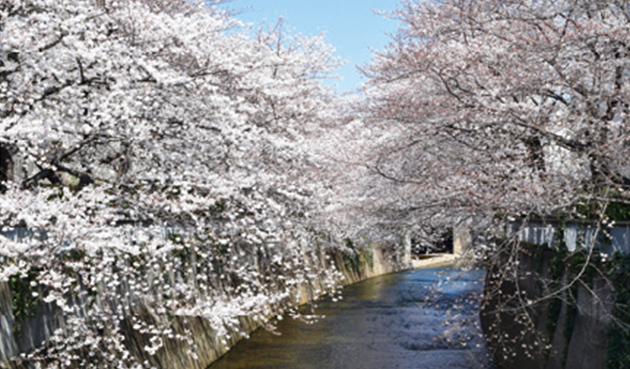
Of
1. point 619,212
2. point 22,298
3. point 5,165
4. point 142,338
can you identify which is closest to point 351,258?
point 142,338

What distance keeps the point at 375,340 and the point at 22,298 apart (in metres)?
12.5

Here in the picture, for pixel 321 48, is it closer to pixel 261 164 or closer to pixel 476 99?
pixel 261 164

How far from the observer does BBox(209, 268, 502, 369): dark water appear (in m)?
16.0

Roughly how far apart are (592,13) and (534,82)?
257 cm

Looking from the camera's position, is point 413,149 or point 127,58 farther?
point 413,149

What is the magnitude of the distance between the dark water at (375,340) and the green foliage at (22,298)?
288 inches

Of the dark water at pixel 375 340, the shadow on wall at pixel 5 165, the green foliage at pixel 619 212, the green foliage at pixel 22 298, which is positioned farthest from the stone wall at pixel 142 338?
the green foliage at pixel 619 212

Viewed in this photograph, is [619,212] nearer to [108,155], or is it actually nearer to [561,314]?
[561,314]

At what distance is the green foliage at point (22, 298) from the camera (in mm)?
8602

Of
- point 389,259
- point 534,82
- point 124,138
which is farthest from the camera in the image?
point 389,259

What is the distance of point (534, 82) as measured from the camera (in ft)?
38.4

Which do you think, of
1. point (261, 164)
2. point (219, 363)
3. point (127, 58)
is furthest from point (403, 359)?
point (127, 58)

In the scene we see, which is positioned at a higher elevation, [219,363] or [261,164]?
[261,164]

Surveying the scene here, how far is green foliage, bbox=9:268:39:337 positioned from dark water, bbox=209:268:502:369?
732 centimetres
